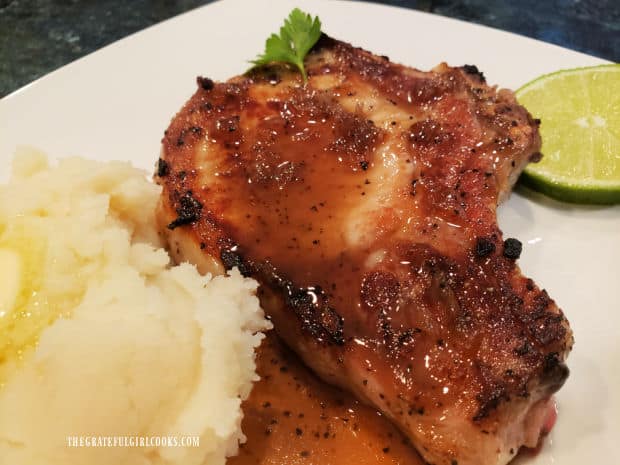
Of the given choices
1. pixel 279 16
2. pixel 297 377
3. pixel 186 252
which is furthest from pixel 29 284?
pixel 279 16

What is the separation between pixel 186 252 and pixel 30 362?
3.75 feet

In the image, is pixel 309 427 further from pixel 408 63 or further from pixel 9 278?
pixel 408 63

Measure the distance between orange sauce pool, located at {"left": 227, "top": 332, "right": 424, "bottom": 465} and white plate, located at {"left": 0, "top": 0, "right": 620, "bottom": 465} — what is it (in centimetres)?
76

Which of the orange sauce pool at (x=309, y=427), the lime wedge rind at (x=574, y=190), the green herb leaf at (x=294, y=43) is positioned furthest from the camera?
the green herb leaf at (x=294, y=43)

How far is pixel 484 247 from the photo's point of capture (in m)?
3.38

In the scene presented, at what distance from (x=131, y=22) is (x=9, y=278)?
5.15 meters

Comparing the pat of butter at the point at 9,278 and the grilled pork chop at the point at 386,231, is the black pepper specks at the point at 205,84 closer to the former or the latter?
the grilled pork chop at the point at 386,231

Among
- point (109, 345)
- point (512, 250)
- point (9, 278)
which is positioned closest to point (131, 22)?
point (9, 278)

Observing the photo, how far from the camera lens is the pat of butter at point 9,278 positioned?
9.86 feet

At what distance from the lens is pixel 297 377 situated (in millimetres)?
3578

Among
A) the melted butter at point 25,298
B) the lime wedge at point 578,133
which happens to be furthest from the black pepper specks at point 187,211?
the lime wedge at point 578,133

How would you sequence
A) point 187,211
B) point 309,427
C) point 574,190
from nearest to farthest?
point 309,427, point 187,211, point 574,190

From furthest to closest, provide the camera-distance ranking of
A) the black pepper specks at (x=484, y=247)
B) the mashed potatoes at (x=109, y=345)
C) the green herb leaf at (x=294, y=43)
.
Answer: the green herb leaf at (x=294, y=43)
the black pepper specks at (x=484, y=247)
the mashed potatoes at (x=109, y=345)

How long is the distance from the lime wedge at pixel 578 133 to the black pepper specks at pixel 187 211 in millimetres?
2381
